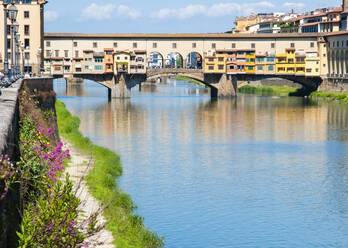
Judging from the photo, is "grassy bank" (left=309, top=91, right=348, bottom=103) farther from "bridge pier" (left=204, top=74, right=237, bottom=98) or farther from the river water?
the river water

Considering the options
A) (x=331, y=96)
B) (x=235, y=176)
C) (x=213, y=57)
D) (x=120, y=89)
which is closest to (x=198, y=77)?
(x=213, y=57)

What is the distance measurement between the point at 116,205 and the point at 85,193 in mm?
971

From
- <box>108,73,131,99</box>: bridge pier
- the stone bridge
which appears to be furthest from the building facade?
<box>108,73,131,99</box>: bridge pier

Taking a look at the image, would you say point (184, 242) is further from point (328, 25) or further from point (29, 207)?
point (328, 25)

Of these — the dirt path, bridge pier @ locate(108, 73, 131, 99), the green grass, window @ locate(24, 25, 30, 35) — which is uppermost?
window @ locate(24, 25, 30, 35)

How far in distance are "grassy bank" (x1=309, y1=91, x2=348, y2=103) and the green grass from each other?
1749 inches

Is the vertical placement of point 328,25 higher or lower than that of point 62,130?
higher

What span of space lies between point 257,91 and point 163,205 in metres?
71.9

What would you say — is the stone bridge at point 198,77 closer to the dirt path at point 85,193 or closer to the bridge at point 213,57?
the bridge at point 213,57

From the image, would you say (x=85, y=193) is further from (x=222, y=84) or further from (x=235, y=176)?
(x=222, y=84)

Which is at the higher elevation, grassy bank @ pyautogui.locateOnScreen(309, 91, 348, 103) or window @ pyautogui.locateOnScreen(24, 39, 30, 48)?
window @ pyautogui.locateOnScreen(24, 39, 30, 48)

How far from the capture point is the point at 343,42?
257 ft

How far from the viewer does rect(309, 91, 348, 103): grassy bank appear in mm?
68062

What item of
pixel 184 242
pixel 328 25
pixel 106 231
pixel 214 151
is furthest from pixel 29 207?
pixel 328 25
